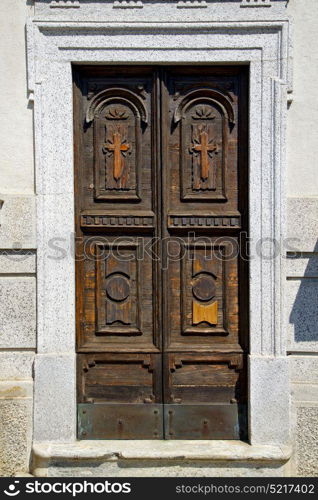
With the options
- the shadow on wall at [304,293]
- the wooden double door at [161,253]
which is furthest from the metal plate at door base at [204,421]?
the shadow on wall at [304,293]

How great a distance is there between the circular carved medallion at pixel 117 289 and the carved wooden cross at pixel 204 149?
4.07 ft

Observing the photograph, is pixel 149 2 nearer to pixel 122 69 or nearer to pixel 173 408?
pixel 122 69

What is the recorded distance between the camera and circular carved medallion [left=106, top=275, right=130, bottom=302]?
15.9 feet

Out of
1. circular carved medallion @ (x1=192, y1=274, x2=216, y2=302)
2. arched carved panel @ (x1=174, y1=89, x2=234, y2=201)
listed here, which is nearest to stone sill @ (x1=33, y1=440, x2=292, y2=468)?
circular carved medallion @ (x1=192, y1=274, x2=216, y2=302)

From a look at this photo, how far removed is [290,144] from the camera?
4.66m

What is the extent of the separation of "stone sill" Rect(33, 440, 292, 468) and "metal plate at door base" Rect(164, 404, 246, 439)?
10cm

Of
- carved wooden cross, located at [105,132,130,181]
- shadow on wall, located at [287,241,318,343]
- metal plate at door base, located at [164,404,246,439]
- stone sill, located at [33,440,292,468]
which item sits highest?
carved wooden cross, located at [105,132,130,181]

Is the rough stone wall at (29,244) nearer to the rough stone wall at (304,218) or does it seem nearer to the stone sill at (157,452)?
the rough stone wall at (304,218)

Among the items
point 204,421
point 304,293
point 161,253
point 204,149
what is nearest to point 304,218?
point 304,293

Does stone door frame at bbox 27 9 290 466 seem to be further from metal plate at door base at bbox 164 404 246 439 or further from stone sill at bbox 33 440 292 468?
metal plate at door base at bbox 164 404 246 439

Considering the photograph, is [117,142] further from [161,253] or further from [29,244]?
[29,244]

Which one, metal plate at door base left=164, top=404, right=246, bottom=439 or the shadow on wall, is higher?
the shadow on wall

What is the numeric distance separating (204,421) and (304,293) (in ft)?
4.94
